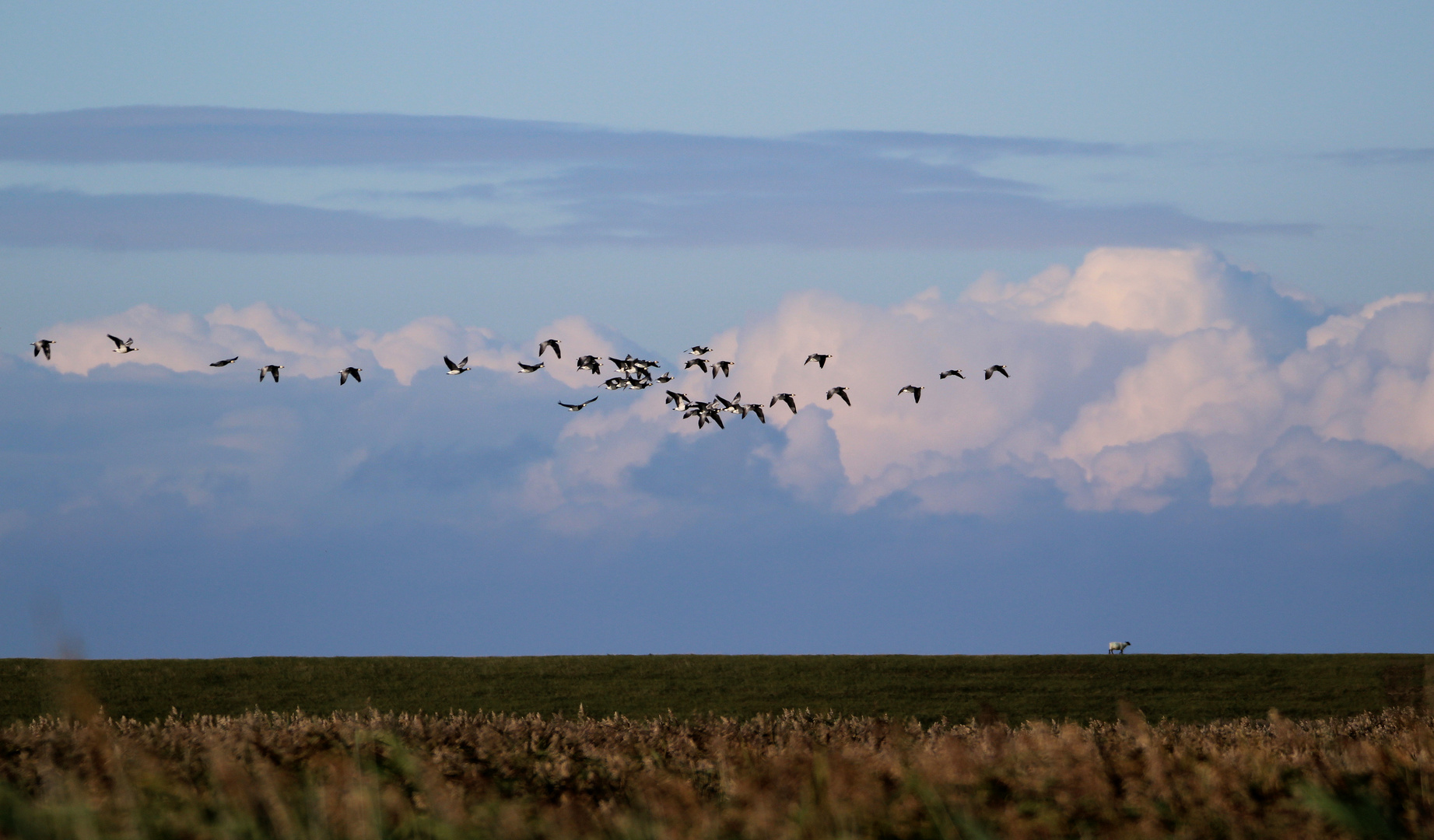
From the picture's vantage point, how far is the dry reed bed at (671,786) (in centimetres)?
1137

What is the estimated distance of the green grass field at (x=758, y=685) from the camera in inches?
1390

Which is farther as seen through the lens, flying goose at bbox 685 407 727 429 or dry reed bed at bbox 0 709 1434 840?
flying goose at bbox 685 407 727 429

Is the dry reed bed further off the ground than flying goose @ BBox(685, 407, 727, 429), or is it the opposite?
flying goose @ BBox(685, 407, 727, 429)

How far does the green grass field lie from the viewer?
116 ft

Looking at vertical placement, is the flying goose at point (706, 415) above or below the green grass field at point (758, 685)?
above

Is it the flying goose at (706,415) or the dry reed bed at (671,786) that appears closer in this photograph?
the dry reed bed at (671,786)

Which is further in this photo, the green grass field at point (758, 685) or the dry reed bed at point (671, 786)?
the green grass field at point (758, 685)

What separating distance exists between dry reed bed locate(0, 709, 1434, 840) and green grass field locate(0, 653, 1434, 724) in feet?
54.5

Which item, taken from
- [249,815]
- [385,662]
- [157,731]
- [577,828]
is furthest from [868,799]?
[385,662]

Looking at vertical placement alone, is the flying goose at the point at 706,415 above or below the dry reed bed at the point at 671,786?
above

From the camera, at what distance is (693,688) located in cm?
3759

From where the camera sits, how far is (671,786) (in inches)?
536

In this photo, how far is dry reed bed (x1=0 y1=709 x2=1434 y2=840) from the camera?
11367 mm

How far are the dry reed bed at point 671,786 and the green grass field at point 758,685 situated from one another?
16.6m
